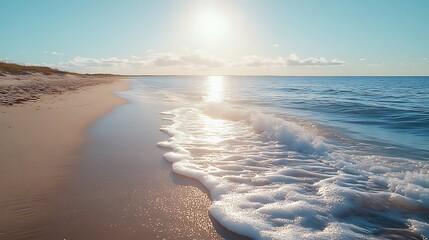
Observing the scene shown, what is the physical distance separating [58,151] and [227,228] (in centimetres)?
494

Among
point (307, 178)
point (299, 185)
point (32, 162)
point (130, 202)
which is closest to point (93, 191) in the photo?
point (130, 202)

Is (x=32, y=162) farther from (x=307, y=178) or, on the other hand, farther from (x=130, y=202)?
(x=307, y=178)

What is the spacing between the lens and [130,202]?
14.0 ft

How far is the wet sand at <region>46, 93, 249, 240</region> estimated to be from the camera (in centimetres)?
352

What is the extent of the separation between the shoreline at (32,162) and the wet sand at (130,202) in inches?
10.7

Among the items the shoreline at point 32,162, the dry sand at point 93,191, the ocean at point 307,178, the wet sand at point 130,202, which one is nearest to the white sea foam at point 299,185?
the ocean at point 307,178

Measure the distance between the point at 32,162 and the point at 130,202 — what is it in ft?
9.54

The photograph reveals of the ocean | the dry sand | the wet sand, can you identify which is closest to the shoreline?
the dry sand

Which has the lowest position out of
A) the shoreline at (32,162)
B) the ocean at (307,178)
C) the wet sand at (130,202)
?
the ocean at (307,178)

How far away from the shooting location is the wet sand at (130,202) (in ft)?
11.6

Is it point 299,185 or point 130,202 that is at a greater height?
point 130,202

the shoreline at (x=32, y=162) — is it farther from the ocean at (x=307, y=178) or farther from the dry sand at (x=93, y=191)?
the ocean at (x=307, y=178)

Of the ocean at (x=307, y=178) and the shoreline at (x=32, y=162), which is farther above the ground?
the shoreline at (x=32, y=162)

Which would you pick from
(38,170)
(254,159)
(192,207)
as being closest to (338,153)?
(254,159)
